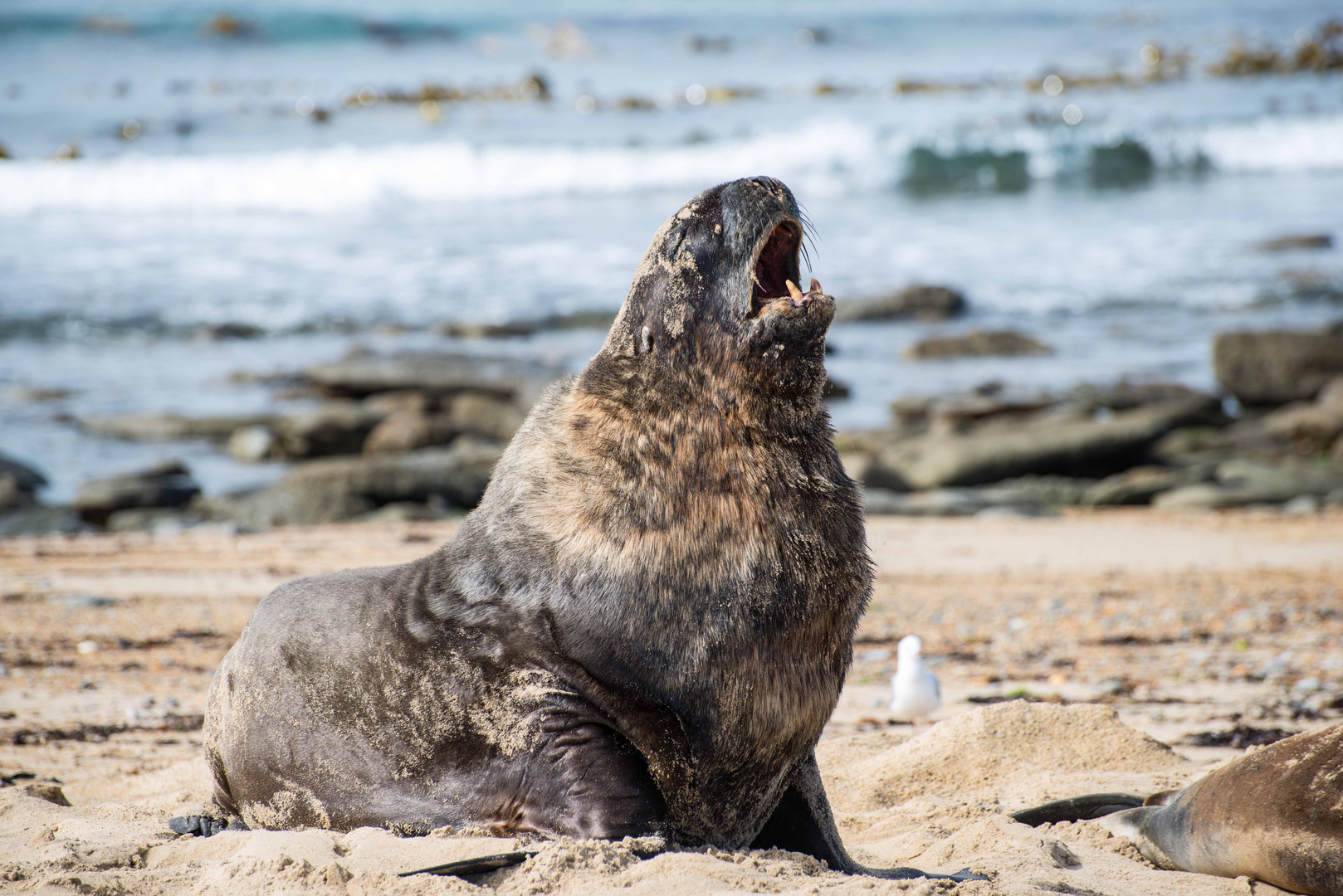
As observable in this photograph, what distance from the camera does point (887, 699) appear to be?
598cm

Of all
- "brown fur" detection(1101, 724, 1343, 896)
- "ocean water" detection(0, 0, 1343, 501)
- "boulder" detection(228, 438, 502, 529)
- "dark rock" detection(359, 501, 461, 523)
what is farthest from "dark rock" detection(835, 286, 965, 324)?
"brown fur" detection(1101, 724, 1343, 896)

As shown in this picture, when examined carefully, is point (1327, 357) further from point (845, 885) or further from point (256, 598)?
point (845, 885)

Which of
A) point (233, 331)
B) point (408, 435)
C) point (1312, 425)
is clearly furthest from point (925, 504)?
point (233, 331)

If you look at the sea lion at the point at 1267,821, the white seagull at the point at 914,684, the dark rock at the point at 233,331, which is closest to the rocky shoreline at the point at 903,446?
the dark rock at the point at 233,331

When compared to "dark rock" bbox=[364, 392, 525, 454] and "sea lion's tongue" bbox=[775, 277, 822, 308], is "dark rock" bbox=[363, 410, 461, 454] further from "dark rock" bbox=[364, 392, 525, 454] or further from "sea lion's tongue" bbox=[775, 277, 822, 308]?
"sea lion's tongue" bbox=[775, 277, 822, 308]

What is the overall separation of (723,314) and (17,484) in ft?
32.6

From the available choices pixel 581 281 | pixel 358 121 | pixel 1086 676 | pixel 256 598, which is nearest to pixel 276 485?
pixel 256 598

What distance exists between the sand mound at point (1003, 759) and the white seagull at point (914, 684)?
1.05 ft

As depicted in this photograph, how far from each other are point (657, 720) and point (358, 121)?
3342cm

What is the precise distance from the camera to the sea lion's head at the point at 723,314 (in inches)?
132

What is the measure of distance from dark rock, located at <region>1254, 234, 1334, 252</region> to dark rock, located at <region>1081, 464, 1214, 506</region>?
12.0m

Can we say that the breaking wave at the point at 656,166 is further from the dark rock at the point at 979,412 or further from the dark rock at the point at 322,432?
the dark rock at the point at 979,412

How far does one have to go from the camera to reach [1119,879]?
11.9 feet

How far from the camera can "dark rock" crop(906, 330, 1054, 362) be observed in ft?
55.5
